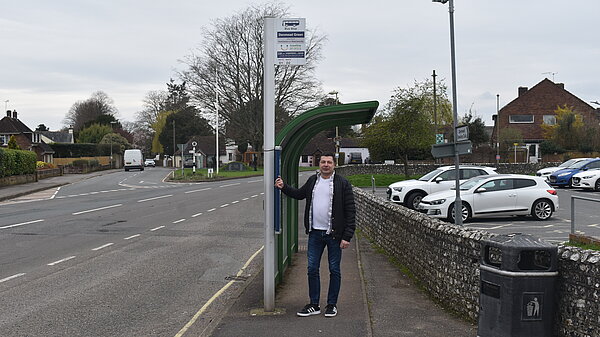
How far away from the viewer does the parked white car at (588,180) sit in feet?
94.5

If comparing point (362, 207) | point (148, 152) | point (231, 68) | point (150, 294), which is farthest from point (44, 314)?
point (148, 152)

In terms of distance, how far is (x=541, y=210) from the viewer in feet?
59.7

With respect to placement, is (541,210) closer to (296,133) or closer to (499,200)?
(499,200)

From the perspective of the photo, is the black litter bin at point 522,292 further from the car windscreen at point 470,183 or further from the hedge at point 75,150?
the hedge at point 75,150

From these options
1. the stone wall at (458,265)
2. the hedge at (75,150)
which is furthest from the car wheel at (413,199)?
the hedge at (75,150)

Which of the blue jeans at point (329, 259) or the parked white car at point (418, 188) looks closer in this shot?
the blue jeans at point (329, 259)

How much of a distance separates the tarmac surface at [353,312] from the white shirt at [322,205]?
1025 mm

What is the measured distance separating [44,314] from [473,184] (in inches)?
545

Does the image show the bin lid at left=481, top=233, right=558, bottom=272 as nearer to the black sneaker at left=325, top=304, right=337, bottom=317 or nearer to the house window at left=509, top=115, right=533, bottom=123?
the black sneaker at left=325, top=304, right=337, bottom=317

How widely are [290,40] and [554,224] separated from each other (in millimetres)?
12417

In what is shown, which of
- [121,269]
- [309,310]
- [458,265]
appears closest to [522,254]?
[458,265]

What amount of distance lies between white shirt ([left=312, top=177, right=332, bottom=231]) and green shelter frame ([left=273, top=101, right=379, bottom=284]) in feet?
1.83

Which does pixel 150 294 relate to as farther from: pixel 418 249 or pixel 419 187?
pixel 419 187

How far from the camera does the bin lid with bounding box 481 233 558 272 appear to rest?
4.89 meters
